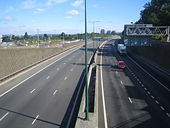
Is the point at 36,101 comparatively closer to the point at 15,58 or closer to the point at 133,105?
the point at 133,105

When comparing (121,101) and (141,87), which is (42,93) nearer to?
(121,101)

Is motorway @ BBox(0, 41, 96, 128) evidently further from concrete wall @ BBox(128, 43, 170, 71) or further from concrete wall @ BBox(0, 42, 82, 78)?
concrete wall @ BBox(128, 43, 170, 71)

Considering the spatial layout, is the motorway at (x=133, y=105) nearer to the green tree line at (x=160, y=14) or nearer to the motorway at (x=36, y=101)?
the motorway at (x=36, y=101)

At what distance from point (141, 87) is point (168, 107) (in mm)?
6768

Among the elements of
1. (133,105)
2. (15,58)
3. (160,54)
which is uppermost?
(160,54)

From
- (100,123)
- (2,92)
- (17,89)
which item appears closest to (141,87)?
(100,123)

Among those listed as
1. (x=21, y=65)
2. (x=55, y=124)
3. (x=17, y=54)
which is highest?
(x=17, y=54)

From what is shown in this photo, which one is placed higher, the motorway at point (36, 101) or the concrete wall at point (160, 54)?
the concrete wall at point (160, 54)

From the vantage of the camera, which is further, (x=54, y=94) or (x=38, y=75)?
(x=38, y=75)

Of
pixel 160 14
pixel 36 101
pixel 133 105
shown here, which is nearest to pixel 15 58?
pixel 36 101

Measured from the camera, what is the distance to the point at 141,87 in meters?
24.2

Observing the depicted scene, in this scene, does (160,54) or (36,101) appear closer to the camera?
(36,101)

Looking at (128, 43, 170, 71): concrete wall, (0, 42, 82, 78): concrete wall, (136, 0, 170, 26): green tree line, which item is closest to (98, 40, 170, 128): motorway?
(128, 43, 170, 71): concrete wall

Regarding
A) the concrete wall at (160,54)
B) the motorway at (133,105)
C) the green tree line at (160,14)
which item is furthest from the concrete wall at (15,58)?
the green tree line at (160,14)
